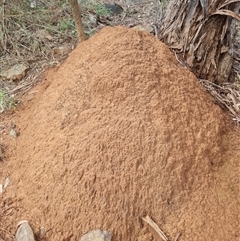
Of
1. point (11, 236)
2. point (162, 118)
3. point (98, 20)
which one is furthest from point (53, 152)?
point (98, 20)

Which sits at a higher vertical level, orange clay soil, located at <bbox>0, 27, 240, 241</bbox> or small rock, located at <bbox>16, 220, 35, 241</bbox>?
orange clay soil, located at <bbox>0, 27, 240, 241</bbox>

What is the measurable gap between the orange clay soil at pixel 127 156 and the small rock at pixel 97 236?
0.02 meters

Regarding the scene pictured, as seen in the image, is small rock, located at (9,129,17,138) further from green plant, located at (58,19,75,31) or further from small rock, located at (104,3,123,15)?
small rock, located at (104,3,123,15)

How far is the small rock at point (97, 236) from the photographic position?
4.63ft

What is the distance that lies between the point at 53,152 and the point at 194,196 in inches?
Answer: 23.1

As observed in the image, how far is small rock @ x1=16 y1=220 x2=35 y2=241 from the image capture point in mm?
1467

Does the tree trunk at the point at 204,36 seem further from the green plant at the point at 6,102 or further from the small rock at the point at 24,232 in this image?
the small rock at the point at 24,232

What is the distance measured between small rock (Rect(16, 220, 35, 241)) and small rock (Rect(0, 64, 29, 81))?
0.97 meters

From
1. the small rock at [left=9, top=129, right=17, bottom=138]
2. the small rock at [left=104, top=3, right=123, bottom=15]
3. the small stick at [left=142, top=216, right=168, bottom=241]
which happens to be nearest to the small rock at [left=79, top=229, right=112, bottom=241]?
the small stick at [left=142, top=216, right=168, bottom=241]

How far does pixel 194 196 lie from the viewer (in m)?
1.51

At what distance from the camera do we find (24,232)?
1489 millimetres

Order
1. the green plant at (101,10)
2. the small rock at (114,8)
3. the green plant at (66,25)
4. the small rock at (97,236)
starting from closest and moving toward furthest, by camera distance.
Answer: the small rock at (97,236) < the green plant at (66,25) < the green plant at (101,10) < the small rock at (114,8)

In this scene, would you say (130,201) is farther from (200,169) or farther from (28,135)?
(28,135)

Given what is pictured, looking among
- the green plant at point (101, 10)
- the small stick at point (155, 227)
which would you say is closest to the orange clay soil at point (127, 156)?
the small stick at point (155, 227)
